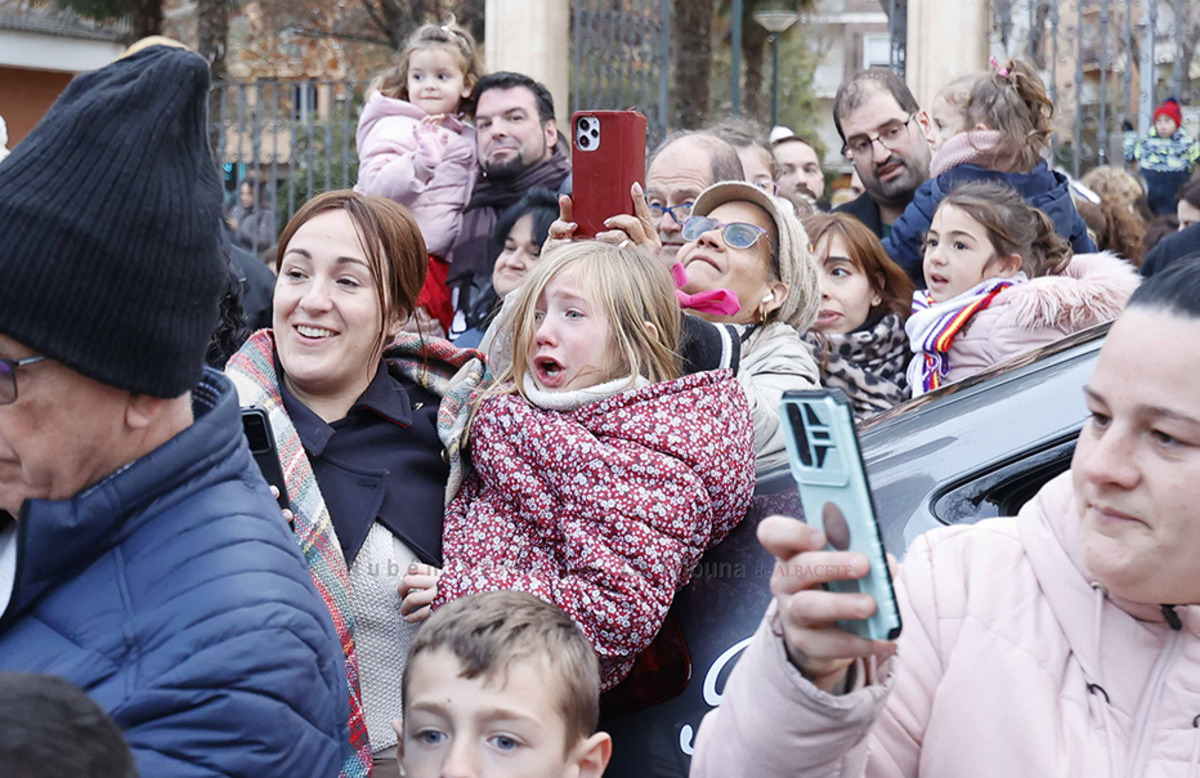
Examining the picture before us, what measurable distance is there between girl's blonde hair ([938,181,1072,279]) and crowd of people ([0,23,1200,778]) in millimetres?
14

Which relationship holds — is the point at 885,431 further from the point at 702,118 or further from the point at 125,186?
the point at 702,118

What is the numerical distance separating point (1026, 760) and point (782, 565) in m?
0.41

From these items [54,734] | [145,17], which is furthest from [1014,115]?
[145,17]

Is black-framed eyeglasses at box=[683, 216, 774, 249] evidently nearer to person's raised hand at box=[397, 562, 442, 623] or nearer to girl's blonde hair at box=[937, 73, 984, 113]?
person's raised hand at box=[397, 562, 442, 623]

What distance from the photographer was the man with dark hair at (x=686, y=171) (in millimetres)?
4305

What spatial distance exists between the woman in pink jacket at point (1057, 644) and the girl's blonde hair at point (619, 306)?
49.2 inches

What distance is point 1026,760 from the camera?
160 cm

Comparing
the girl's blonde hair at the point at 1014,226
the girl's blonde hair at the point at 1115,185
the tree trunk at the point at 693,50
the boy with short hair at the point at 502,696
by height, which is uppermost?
the tree trunk at the point at 693,50

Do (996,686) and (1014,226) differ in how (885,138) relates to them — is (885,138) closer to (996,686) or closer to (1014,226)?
(1014,226)

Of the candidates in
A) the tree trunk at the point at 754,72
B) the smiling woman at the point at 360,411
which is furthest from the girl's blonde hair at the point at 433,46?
the tree trunk at the point at 754,72

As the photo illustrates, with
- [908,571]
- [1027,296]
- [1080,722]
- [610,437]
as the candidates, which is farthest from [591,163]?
[1080,722]

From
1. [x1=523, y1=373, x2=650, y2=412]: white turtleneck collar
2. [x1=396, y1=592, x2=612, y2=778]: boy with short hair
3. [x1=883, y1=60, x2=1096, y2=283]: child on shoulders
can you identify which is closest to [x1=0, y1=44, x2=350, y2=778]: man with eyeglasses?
[x1=396, y1=592, x2=612, y2=778]: boy with short hair

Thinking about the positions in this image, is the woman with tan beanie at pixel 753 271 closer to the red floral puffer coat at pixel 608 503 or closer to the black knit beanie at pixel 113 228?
the red floral puffer coat at pixel 608 503

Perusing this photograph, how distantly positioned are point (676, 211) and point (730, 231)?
59 cm
